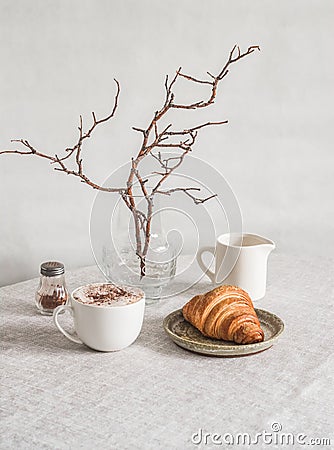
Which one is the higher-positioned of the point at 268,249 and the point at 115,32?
the point at 115,32

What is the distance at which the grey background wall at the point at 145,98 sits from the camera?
70.4 inches

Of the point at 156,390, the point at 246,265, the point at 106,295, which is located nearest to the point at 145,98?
the point at 246,265

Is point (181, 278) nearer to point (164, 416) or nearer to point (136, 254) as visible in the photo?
point (136, 254)

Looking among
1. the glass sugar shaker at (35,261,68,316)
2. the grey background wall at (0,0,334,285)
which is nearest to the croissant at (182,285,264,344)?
the glass sugar shaker at (35,261,68,316)

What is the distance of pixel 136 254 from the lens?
132 cm

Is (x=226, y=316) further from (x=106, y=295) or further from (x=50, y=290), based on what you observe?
(x=50, y=290)

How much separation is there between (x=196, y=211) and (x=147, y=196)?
0.22 metres

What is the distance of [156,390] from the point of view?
3.30 feet

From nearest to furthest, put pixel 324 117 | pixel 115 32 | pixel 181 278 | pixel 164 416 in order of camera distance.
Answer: pixel 164 416 < pixel 181 278 < pixel 115 32 < pixel 324 117

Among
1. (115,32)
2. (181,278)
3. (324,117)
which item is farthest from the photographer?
(324,117)

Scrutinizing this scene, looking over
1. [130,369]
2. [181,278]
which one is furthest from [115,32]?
[130,369]

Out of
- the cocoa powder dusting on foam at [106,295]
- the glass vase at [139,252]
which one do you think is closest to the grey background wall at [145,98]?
the glass vase at [139,252]

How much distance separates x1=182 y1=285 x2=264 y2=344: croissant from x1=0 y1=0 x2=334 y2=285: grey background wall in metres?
0.80

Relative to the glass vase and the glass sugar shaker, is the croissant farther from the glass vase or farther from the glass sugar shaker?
the glass sugar shaker
